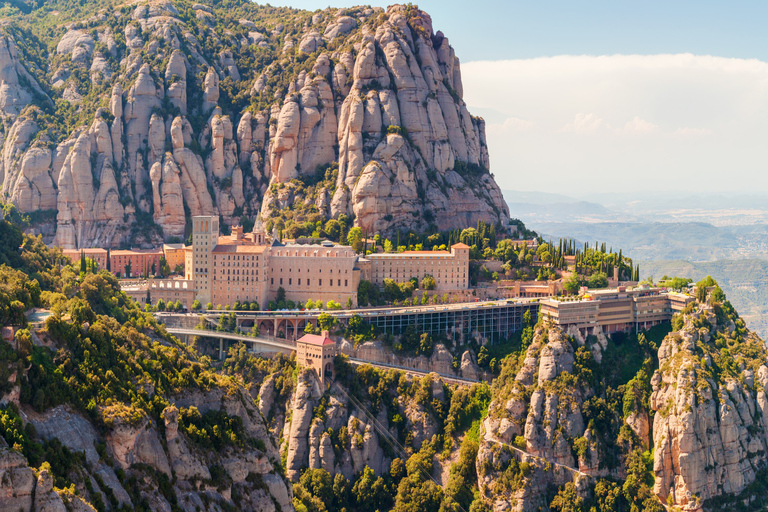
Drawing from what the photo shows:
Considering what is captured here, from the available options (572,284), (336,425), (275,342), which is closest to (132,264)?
(275,342)

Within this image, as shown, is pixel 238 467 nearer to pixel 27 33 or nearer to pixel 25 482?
pixel 25 482

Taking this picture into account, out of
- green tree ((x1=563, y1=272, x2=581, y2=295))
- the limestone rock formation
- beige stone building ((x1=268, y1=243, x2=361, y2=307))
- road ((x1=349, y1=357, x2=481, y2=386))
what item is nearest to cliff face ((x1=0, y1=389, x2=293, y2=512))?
the limestone rock formation

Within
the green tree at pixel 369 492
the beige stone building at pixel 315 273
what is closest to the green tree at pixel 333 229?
the beige stone building at pixel 315 273

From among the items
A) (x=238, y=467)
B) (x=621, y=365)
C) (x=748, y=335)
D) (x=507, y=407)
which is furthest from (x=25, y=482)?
(x=748, y=335)

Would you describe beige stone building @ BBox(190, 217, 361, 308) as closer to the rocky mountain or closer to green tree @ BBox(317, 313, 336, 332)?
green tree @ BBox(317, 313, 336, 332)

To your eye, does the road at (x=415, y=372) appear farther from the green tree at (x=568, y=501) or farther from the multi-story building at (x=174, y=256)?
the multi-story building at (x=174, y=256)
